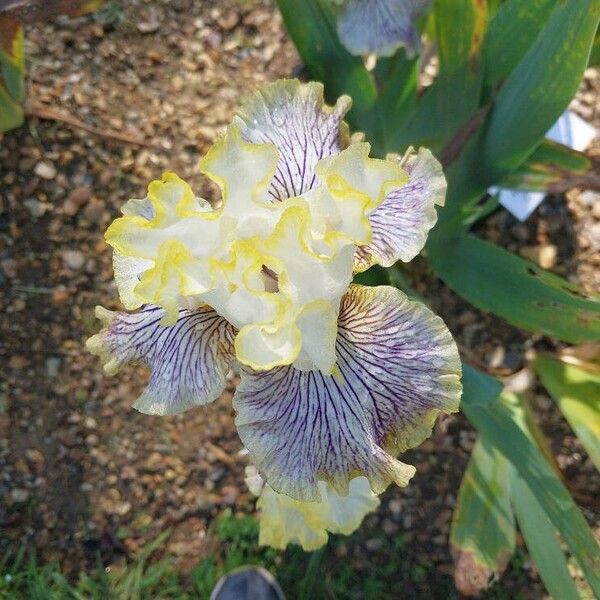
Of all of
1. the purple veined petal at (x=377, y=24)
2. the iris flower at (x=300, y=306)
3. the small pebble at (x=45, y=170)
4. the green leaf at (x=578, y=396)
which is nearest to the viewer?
→ the iris flower at (x=300, y=306)

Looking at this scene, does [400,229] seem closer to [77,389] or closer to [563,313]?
[563,313]

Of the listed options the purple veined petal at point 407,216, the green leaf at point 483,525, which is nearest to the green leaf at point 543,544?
the green leaf at point 483,525

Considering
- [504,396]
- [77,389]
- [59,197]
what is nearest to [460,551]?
[504,396]

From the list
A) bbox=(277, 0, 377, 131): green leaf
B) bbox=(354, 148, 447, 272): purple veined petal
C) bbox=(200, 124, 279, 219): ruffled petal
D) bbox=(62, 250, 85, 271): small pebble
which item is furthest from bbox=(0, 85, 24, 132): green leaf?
bbox=(354, 148, 447, 272): purple veined petal

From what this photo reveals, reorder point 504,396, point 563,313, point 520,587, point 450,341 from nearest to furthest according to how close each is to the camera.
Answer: point 450,341, point 563,313, point 504,396, point 520,587

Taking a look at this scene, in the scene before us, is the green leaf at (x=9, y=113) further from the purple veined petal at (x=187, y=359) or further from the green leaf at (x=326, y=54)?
the purple veined petal at (x=187, y=359)

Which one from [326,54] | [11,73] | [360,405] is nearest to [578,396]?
[360,405]
